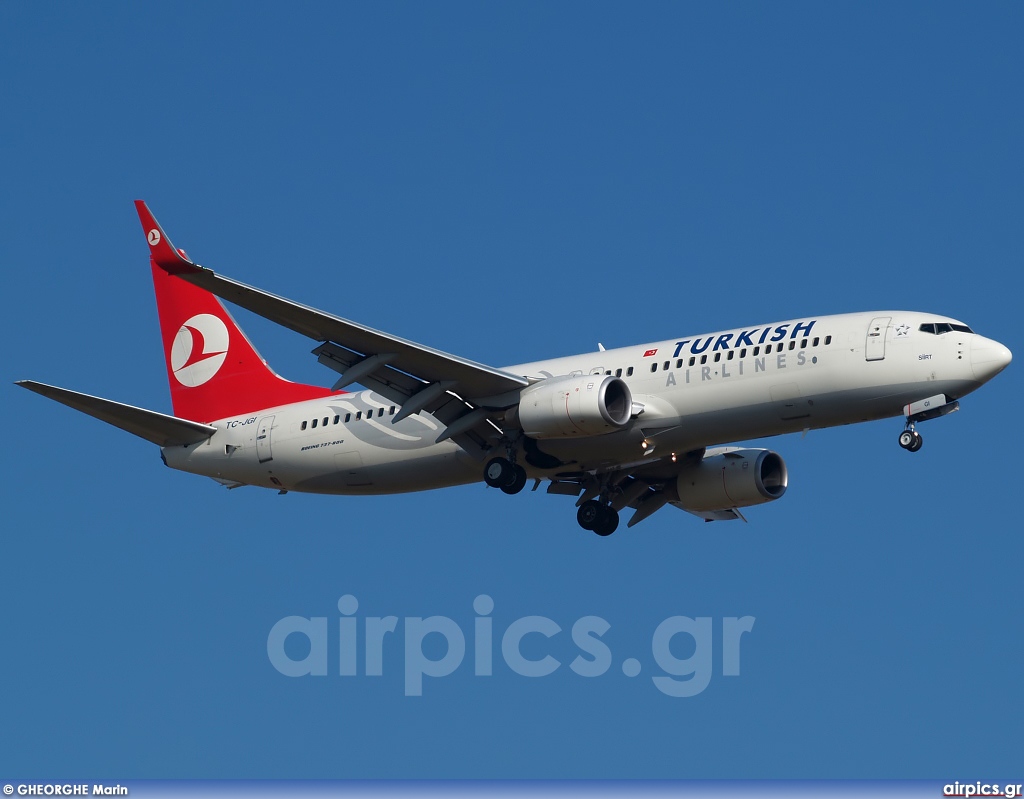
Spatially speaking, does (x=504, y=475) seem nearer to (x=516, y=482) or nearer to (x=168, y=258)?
(x=516, y=482)

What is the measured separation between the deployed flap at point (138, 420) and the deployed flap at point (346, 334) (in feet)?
15.1

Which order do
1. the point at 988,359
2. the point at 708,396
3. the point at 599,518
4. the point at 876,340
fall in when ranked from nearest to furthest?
1. the point at 988,359
2. the point at 876,340
3. the point at 708,396
4. the point at 599,518

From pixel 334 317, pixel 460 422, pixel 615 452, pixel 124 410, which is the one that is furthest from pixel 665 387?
pixel 124 410

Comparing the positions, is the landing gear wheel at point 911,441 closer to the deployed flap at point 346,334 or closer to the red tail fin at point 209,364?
the deployed flap at point 346,334

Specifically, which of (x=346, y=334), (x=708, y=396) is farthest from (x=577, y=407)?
(x=346, y=334)

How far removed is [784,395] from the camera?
42438 millimetres

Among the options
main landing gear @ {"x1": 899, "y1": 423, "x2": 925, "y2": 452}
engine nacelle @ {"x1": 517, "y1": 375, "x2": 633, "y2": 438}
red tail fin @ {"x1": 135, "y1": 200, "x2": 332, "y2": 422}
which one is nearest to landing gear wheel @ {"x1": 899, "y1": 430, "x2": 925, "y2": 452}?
main landing gear @ {"x1": 899, "y1": 423, "x2": 925, "y2": 452}

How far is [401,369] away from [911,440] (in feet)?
43.0

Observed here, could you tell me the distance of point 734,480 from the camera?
4866cm

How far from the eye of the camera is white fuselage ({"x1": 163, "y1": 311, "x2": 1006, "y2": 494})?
1656 inches

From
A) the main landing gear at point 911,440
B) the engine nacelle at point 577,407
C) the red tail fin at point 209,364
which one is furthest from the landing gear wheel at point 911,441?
the red tail fin at point 209,364

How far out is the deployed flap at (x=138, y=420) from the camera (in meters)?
44.5

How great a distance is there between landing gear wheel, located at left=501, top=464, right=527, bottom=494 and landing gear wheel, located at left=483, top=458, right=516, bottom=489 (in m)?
0.04

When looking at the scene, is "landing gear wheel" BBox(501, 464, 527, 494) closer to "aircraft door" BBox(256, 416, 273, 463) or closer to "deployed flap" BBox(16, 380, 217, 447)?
"aircraft door" BBox(256, 416, 273, 463)
